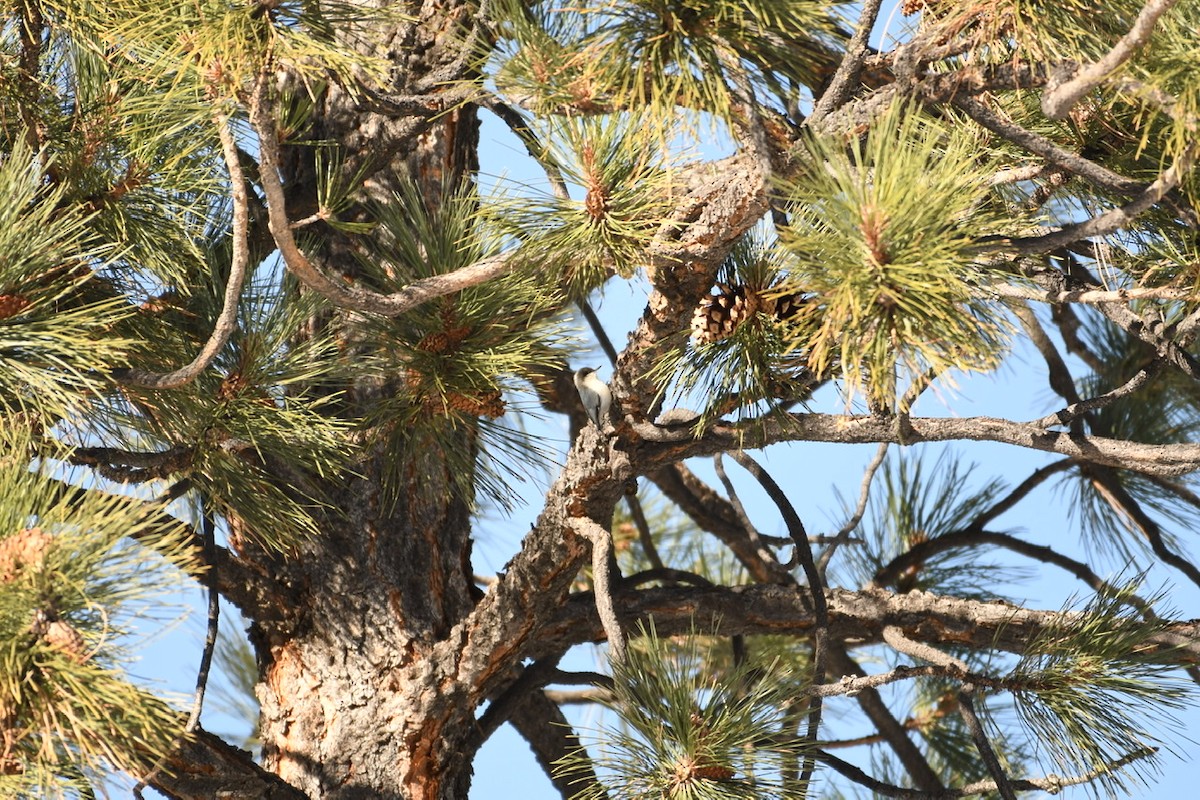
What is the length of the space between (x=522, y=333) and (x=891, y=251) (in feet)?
1.40

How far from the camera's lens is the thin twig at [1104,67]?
700 millimetres

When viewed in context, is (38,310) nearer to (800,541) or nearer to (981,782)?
(800,541)

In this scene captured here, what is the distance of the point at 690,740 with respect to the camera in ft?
3.22

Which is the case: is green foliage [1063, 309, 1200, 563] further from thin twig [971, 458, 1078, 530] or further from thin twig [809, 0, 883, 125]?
thin twig [809, 0, 883, 125]

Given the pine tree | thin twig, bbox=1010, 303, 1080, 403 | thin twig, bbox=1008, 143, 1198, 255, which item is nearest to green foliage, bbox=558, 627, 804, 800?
the pine tree

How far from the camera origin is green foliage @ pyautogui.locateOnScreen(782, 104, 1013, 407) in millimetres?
751

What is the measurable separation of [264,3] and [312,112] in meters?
0.53

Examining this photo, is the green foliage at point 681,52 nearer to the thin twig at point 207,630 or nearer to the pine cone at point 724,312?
the pine cone at point 724,312

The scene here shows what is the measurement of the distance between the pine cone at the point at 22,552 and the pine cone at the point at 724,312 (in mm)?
482

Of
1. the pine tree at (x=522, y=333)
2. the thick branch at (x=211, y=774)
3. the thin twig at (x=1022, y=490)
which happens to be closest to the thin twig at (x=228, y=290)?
the pine tree at (x=522, y=333)

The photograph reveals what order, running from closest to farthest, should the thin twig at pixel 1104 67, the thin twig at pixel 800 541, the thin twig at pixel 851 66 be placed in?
the thin twig at pixel 1104 67, the thin twig at pixel 851 66, the thin twig at pixel 800 541

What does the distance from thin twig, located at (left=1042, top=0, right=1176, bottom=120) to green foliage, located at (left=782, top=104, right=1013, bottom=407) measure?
6cm

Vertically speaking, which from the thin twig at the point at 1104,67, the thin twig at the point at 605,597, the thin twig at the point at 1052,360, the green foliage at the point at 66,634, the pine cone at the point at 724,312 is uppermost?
the thin twig at the point at 1052,360

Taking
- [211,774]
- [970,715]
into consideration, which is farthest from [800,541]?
[211,774]
